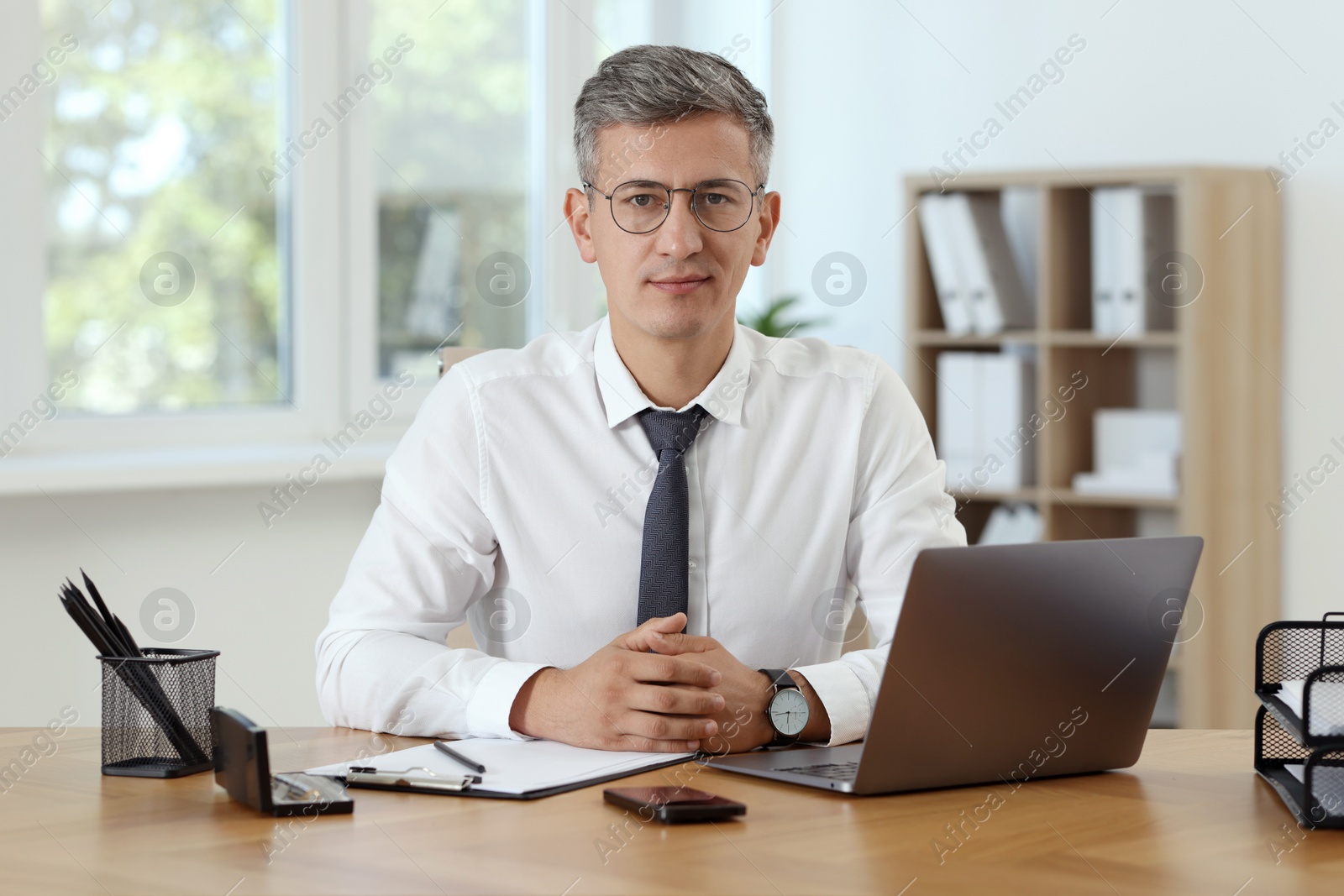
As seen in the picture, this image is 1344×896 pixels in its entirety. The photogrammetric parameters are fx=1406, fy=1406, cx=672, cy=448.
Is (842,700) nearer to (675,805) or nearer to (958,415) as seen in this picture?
(675,805)

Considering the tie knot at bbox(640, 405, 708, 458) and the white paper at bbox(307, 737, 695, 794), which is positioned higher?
the tie knot at bbox(640, 405, 708, 458)

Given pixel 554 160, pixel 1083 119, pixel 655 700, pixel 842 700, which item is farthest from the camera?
pixel 554 160

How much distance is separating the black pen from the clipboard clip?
4 cm

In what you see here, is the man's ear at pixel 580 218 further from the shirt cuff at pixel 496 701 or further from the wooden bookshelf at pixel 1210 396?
the wooden bookshelf at pixel 1210 396

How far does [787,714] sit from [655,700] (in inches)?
6.5

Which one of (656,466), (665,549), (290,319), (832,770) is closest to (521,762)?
(832,770)

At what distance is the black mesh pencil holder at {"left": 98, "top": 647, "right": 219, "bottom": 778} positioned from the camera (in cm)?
135

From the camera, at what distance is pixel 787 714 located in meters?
1.53

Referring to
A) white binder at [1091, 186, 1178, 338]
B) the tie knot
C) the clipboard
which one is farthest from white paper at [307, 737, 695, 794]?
white binder at [1091, 186, 1178, 338]

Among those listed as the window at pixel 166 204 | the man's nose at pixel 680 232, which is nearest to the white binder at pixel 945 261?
the window at pixel 166 204

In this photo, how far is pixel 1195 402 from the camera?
11.2ft

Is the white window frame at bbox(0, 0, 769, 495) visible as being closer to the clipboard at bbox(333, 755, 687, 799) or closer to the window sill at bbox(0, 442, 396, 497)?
the window sill at bbox(0, 442, 396, 497)

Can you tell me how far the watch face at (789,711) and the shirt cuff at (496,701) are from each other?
26 cm

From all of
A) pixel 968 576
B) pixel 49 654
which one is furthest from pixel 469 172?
pixel 968 576
